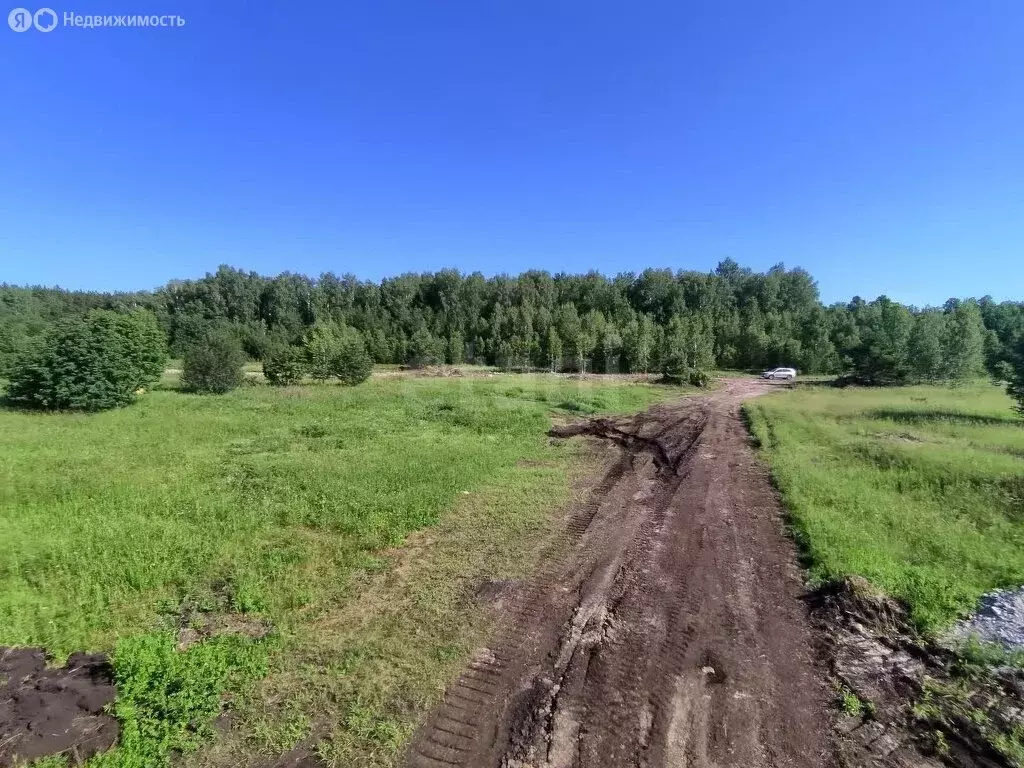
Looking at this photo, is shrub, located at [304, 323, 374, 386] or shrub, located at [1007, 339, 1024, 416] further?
shrub, located at [304, 323, 374, 386]

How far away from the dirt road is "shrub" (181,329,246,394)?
2703 cm

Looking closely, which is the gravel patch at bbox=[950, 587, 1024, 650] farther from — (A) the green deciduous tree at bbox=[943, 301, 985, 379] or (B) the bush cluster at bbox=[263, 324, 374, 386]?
(A) the green deciduous tree at bbox=[943, 301, 985, 379]

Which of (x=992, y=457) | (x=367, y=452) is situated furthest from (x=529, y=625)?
(x=992, y=457)

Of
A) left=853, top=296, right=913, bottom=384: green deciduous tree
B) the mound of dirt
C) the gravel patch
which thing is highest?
left=853, top=296, right=913, bottom=384: green deciduous tree

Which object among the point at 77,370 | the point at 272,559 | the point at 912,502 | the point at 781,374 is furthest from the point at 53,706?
the point at 781,374

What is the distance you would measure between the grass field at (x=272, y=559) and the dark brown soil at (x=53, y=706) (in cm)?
24

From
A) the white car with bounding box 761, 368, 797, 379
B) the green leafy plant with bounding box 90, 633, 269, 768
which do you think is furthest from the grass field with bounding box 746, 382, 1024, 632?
the white car with bounding box 761, 368, 797, 379

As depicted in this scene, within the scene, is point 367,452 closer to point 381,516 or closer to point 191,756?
point 381,516

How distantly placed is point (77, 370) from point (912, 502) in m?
30.4

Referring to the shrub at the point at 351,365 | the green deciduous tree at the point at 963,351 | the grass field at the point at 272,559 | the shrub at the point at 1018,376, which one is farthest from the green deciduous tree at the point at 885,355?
the shrub at the point at 351,365

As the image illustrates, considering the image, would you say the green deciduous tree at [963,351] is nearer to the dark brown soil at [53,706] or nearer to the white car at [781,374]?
the white car at [781,374]

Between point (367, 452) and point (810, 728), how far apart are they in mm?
12645

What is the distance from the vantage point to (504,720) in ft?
14.8

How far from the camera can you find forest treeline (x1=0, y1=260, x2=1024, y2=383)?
43.1 meters
